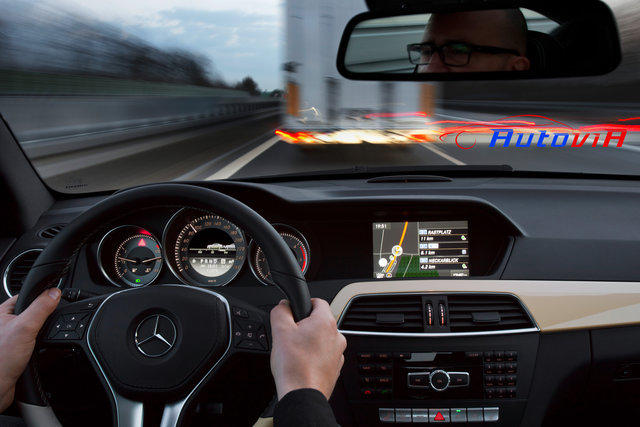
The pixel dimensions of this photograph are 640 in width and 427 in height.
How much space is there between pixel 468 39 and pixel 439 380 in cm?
158

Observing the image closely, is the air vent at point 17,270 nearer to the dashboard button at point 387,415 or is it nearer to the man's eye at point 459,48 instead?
the dashboard button at point 387,415

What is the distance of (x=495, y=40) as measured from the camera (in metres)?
2.41

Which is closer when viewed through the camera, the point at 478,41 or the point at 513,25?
the point at 478,41

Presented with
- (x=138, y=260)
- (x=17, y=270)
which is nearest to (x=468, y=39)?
(x=138, y=260)

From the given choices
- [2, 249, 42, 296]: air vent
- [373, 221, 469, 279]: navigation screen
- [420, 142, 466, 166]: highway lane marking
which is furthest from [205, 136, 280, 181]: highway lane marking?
[373, 221, 469, 279]: navigation screen

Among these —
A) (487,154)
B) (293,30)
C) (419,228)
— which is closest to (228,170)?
(293,30)

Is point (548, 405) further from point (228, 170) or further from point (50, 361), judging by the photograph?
point (228, 170)

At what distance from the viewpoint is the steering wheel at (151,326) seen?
6.42 feet

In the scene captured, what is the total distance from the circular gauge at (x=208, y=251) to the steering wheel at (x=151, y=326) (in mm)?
1067

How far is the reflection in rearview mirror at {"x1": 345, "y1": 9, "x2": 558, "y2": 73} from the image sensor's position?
2.39 metres

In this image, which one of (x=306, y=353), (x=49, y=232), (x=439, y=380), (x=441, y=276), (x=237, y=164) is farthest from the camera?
(x=237, y=164)

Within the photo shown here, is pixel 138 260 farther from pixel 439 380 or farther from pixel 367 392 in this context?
pixel 439 380

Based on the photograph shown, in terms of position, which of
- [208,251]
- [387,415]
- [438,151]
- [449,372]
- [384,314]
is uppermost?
[208,251]

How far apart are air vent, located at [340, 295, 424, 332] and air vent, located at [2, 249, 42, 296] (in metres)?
1.73
